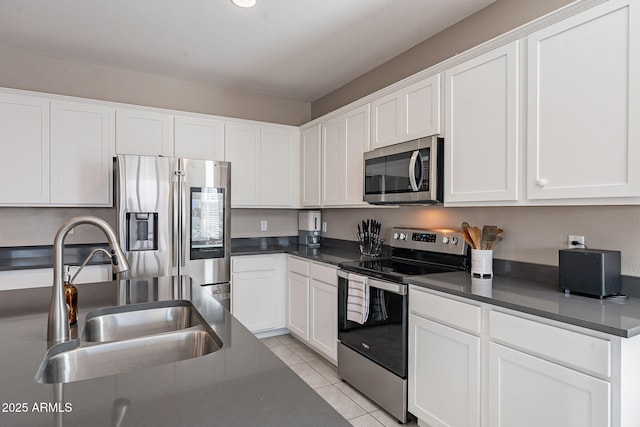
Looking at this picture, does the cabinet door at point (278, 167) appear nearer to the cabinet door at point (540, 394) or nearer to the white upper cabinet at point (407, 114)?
the white upper cabinet at point (407, 114)

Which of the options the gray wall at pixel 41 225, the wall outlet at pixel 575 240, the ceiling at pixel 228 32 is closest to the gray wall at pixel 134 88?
the ceiling at pixel 228 32

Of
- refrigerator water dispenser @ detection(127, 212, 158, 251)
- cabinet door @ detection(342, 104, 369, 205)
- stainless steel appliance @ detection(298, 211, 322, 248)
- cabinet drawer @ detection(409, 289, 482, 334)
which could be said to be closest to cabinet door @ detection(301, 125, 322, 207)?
stainless steel appliance @ detection(298, 211, 322, 248)

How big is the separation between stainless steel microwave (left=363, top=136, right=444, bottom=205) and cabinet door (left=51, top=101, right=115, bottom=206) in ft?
7.40

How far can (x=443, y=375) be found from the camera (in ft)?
6.51

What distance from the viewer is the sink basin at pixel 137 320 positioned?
1.35 m

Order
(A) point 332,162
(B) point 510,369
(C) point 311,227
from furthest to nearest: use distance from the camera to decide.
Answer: (C) point 311,227, (A) point 332,162, (B) point 510,369

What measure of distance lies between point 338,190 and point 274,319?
1.48 metres

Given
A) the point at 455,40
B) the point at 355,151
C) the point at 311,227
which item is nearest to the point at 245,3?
the point at 355,151

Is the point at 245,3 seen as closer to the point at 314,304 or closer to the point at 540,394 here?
the point at 314,304

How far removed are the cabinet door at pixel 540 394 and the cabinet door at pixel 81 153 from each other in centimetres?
320

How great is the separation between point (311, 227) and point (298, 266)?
783 millimetres

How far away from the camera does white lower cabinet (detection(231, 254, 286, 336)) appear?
355cm

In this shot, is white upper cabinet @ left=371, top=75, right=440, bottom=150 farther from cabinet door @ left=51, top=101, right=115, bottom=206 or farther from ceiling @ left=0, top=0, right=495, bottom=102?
cabinet door @ left=51, top=101, right=115, bottom=206

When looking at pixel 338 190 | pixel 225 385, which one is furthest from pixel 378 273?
pixel 225 385
